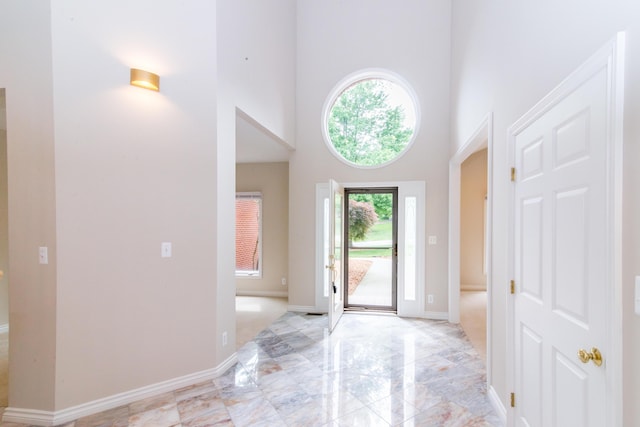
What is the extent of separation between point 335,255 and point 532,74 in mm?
2897

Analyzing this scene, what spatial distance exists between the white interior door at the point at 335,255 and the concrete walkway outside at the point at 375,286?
0.46 m

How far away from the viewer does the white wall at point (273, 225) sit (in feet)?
19.1

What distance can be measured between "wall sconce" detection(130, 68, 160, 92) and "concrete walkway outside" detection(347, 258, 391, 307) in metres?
3.74

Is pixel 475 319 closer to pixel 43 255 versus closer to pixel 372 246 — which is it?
pixel 372 246

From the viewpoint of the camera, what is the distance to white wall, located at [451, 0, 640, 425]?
3.27ft

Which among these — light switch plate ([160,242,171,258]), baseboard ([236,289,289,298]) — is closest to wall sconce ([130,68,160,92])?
light switch plate ([160,242,171,258])

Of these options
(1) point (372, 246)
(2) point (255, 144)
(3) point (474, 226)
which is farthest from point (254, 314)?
(3) point (474, 226)

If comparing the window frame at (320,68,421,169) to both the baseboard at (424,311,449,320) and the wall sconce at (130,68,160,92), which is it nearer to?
the baseboard at (424,311,449,320)

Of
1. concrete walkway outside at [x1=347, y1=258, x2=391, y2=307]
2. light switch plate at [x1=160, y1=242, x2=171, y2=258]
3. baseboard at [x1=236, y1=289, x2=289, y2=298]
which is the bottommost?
baseboard at [x1=236, y1=289, x2=289, y2=298]

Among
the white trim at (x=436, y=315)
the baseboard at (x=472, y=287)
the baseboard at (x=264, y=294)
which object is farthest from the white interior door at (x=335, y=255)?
the baseboard at (x=472, y=287)

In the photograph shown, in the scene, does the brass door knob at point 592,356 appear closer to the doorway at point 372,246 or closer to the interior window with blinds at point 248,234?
the doorway at point 372,246

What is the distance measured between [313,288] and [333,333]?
101cm

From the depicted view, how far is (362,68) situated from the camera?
15.1 ft

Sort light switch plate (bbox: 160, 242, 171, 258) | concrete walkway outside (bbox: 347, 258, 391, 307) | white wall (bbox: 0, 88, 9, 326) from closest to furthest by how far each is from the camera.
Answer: light switch plate (bbox: 160, 242, 171, 258) < white wall (bbox: 0, 88, 9, 326) < concrete walkway outside (bbox: 347, 258, 391, 307)
